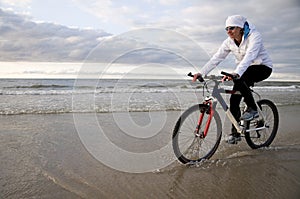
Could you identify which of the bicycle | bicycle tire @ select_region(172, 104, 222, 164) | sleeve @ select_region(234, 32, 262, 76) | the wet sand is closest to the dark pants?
the bicycle

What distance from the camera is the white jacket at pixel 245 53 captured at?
3.91 metres

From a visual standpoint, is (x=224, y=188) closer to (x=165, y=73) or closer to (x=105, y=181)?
(x=105, y=181)

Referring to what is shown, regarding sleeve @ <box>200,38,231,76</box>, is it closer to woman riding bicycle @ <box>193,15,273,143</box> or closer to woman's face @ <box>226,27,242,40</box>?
woman riding bicycle @ <box>193,15,273,143</box>

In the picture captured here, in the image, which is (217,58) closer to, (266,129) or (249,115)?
(249,115)

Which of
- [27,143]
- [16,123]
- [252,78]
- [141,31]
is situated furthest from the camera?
[16,123]

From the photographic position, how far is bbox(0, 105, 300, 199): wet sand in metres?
2.95

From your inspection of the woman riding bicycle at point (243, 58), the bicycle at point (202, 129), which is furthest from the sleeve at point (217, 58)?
the bicycle at point (202, 129)

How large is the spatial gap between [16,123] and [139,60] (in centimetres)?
425

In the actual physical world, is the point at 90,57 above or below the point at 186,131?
above

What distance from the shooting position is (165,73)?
4008 mm

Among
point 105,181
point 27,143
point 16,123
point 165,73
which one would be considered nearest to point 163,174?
point 105,181

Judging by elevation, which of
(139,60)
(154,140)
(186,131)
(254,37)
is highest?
(254,37)

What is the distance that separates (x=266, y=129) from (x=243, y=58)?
65.7 inches

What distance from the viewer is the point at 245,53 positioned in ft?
13.7
